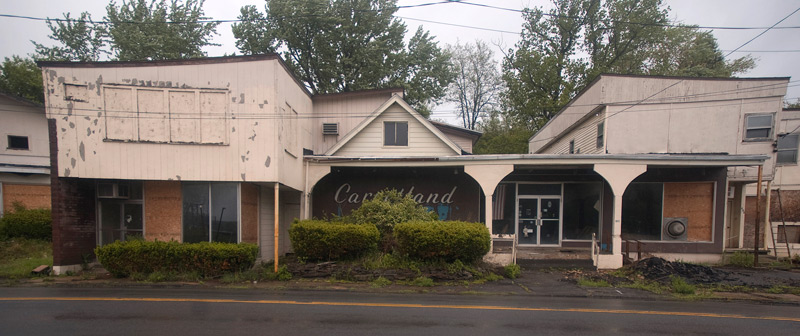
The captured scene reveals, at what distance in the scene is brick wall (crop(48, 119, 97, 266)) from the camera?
36.3 feet

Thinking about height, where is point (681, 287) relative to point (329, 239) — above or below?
Result: below

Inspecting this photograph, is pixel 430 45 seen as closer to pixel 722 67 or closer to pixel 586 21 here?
pixel 586 21

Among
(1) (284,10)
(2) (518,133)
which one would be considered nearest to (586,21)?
(2) (518,133)

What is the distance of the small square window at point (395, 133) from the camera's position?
613 inches

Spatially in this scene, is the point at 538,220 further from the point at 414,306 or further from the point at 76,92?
the point at 76,92

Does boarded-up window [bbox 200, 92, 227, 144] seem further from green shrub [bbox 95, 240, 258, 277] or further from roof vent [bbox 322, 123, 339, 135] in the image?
roof vent [bbox 322, 123, 339, 135]

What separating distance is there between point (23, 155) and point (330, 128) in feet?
47.4

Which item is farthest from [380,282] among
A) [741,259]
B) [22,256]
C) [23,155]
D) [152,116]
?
[23,155]

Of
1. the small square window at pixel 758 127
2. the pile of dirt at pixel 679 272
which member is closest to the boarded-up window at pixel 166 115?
the pile of dirt at pixel 679 272

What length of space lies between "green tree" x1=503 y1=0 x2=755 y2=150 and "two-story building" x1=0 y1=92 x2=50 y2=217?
29315 millimetres

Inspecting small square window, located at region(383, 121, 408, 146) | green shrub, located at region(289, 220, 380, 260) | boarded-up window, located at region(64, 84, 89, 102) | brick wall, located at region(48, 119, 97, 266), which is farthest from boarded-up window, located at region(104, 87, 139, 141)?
small square window, located at region(383, 121, 408, 146)

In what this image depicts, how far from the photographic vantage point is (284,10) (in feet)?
82.4

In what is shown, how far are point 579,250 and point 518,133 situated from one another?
58.6 ft

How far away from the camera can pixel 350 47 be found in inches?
1079
